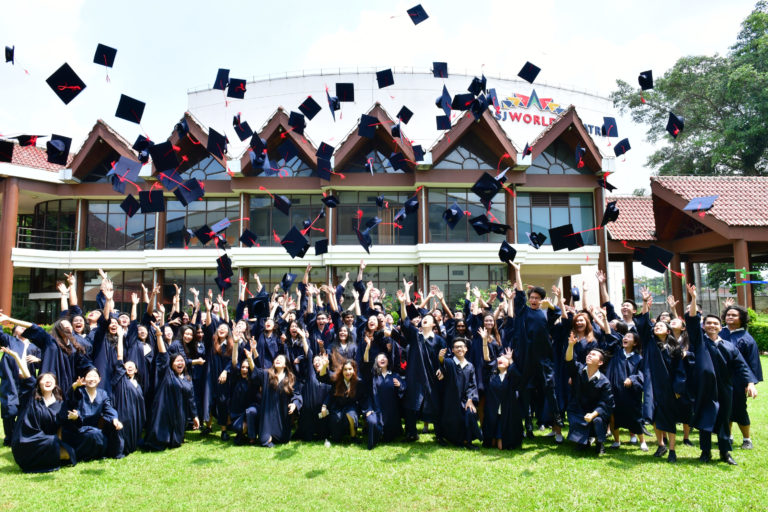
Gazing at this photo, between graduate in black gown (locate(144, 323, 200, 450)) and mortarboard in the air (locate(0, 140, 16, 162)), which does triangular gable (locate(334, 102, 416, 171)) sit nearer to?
mortarboard in the air (locate(0, 140, 16, 162))

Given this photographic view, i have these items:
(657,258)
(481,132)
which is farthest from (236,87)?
(481,132)

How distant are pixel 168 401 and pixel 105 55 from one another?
640cm

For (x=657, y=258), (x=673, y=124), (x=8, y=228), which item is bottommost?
(x=657, y=258)

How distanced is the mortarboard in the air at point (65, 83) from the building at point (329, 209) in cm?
934

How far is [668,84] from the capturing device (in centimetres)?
2931

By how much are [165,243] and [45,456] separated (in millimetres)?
15059

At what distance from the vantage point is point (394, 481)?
5.35 m

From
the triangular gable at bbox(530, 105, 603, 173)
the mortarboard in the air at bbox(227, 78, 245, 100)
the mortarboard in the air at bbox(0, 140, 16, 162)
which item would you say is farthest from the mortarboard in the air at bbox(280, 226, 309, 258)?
the triangular gable at bbox(530, 105, 603, 173)

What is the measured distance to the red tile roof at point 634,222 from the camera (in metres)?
19.6

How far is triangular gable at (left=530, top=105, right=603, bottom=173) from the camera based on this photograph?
1895 cm

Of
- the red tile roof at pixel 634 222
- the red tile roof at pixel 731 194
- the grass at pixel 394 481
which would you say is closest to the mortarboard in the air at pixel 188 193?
the grass at pixel 394 481

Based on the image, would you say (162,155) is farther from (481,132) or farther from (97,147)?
(481,132)

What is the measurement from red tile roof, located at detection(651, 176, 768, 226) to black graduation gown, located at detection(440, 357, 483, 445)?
13.5 m

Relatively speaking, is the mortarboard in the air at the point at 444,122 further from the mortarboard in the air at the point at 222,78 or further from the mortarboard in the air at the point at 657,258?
the mortarboard in the air at the point at 657,258
